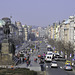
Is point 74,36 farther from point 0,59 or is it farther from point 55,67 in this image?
point 0,59

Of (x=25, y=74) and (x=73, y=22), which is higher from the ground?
(x=73, y=22)

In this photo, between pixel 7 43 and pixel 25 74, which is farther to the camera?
pixel 7 43

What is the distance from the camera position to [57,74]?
107 ft

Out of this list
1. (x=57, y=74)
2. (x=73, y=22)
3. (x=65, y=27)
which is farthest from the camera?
(x=65, y=27)

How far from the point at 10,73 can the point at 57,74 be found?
382 inches

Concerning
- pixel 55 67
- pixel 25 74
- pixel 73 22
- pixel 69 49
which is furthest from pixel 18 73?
pixel 73 22

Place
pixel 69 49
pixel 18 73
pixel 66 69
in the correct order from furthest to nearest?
pixel 69 49
pixel 66 69
pixel 18 73

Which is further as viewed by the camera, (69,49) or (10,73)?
(69,49)

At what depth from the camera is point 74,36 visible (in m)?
94.7

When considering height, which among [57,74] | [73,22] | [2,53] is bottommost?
[57,74]

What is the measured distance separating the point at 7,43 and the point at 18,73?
1120 cm

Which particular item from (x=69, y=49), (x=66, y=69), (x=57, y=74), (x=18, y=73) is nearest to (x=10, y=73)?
(x=18, y=73)

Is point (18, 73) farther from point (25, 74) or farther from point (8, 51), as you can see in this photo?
point (8, 51)

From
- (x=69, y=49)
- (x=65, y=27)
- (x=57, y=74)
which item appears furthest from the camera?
(x=65, y=27)
